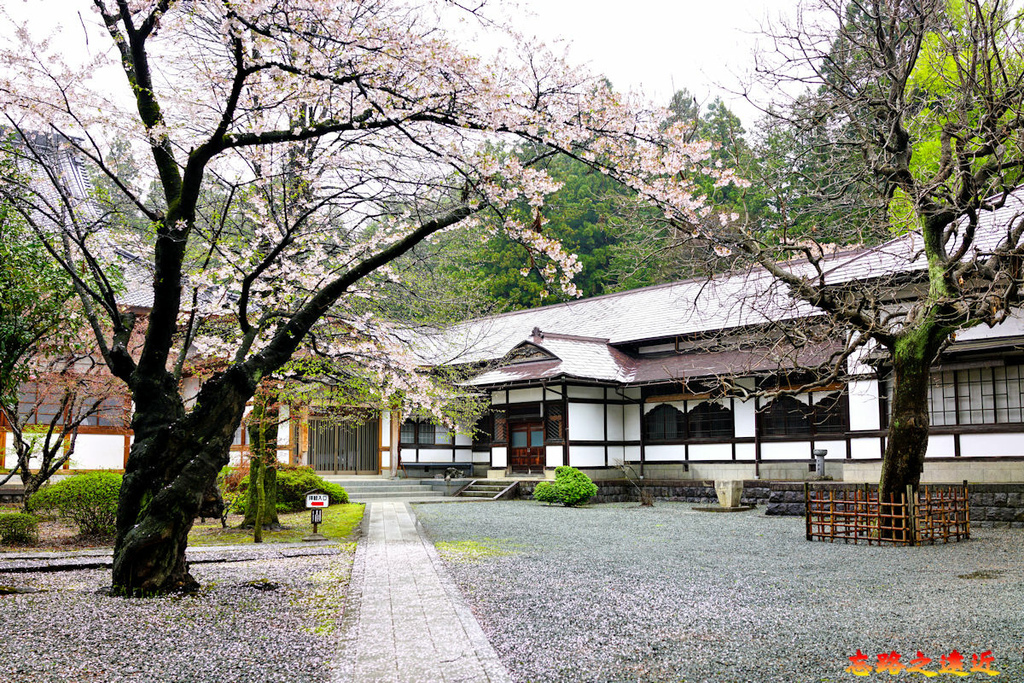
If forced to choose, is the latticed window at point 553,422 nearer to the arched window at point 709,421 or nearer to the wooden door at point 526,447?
the wooden door at point 526,447

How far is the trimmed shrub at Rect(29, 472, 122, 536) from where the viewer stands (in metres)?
11.2

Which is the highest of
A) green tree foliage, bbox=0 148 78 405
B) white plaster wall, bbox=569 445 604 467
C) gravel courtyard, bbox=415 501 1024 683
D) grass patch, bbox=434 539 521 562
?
green tree foliage, bbox=0 148 78 405

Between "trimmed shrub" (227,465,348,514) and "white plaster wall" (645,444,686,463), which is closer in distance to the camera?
"trimmed shrub" (227,465,348,514)

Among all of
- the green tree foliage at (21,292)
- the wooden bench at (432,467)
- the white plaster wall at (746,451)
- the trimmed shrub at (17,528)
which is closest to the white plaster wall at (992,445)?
the white plaster wall at (746,451)

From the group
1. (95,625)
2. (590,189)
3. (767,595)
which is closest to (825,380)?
(767,595)

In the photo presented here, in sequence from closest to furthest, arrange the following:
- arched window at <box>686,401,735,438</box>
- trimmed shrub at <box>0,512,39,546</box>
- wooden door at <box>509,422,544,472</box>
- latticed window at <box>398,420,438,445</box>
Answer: trimmed shrub at <box>0,512,39,546</box> → arched window at <box>686,401,735,438</box> → wooden door at <box>509,422,544,472</box> → latticed window at <box>398,420,438,445</box>

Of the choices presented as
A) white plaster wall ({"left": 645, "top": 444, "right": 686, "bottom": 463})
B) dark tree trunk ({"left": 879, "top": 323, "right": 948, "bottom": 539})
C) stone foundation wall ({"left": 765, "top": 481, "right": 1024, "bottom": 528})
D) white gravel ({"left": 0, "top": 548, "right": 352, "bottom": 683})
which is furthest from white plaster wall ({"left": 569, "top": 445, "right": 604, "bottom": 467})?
white gravel ({"left": 0, "top": 548, "right": 352, "bottom": 683})

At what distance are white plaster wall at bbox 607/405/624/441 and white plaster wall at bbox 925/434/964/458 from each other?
9311 mm

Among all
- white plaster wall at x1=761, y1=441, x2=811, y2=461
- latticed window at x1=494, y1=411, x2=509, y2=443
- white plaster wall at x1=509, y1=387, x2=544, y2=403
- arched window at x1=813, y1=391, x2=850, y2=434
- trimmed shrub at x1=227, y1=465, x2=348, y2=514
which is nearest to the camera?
trimmed shrub at x1=227, y1=465, x2=348, y2=514

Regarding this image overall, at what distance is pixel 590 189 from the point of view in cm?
3941

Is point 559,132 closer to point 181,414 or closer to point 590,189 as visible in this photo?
point 181,414

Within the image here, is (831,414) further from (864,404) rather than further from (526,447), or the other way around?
(526,447)

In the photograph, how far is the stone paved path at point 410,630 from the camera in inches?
179

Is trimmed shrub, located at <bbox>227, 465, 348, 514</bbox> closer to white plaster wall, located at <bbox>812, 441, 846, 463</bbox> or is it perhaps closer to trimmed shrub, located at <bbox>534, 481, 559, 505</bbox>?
trimmed shrub, located at <bbox>534, 481, 559, 505</bbox>
